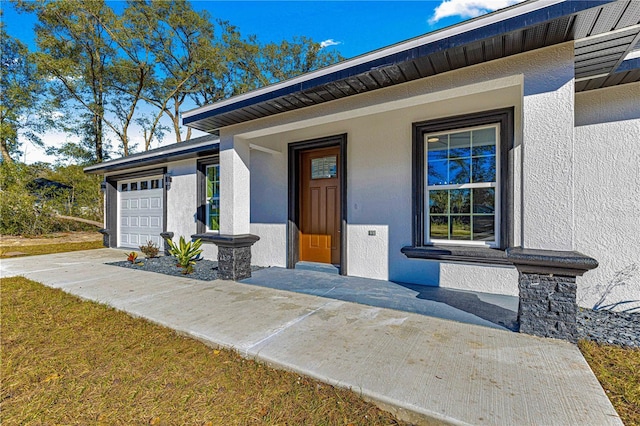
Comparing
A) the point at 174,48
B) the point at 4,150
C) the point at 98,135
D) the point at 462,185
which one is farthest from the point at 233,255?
the point at 4,150

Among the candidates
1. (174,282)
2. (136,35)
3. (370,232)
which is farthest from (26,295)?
(136,35)

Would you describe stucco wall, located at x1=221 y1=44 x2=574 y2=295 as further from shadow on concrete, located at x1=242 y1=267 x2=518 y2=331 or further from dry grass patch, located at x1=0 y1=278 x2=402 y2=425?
dry grass patch, located at x1=0 y1=278 x2=402 y2=425

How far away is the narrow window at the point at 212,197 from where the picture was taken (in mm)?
7402

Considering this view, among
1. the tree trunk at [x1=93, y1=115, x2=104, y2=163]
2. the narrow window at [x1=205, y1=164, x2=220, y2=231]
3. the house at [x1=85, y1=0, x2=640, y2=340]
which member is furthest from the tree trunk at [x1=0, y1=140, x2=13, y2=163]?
the house at [x1=85, y1=0, x2=640, y2=340]

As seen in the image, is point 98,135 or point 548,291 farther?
point 98,135

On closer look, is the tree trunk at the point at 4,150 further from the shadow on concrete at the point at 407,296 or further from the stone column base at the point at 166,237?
the shadow on concrete at the point at 407,296

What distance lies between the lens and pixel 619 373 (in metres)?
2.18

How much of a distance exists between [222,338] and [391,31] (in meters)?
7.54

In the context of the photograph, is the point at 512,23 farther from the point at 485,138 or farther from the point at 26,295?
the point at 26,295

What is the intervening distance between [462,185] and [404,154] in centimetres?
103

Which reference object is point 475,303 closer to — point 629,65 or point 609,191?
point 609,191

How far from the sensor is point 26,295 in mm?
4328

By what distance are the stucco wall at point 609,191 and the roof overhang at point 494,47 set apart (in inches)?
13.0

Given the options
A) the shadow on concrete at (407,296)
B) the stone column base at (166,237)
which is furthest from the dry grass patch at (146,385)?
the stone column base at (166,237)
